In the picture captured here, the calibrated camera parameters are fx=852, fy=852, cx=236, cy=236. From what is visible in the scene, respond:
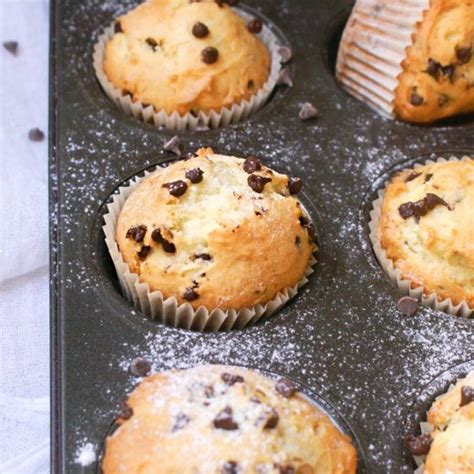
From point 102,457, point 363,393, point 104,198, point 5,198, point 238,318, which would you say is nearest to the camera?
point 102,457

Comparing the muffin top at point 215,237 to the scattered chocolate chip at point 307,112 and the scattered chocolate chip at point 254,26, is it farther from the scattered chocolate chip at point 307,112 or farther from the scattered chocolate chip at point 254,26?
the scattered chocolate chip at point 254,26

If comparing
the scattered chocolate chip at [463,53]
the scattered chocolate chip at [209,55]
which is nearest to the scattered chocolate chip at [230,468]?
the scattered chocolate chip at [209,55]

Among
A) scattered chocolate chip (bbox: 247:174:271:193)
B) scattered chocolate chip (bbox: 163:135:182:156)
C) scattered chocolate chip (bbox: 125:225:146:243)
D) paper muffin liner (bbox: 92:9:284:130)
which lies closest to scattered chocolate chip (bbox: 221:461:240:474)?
scattered chocolate chip (bbox: 125:225:146:243)

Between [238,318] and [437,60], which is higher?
[437,60]

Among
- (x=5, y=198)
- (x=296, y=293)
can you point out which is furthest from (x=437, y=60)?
(x=5, y=198)

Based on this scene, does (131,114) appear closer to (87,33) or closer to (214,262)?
(87,33)

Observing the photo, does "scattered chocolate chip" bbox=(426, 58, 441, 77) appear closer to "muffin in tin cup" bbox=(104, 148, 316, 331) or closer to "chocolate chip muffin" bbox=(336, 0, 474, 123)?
"chocolate chip muffin" bbox=(336, 0, 474, 123)
